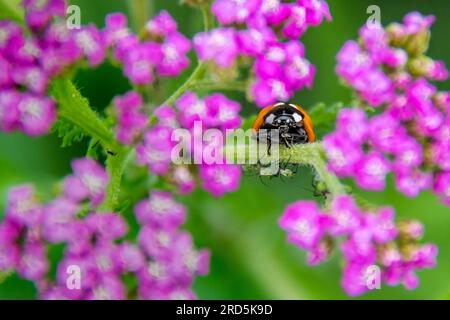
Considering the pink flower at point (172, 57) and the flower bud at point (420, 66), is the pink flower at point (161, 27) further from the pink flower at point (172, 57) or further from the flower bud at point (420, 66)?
the flower bud at point (420, 66)

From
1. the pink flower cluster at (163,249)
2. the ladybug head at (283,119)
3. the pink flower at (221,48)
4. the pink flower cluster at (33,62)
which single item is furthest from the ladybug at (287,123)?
the pink flower cluster at (33,62)

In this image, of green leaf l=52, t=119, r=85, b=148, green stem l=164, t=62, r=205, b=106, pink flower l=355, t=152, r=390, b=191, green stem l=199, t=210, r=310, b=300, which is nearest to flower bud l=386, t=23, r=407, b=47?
pink flower l=355, t=152, r=390, b=191

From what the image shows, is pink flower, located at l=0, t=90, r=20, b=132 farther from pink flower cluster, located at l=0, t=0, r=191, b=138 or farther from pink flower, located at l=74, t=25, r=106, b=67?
pink flower, located at l=74, t=25, r=106, b=67

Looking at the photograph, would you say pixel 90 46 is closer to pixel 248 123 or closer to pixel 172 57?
pixel 172 57

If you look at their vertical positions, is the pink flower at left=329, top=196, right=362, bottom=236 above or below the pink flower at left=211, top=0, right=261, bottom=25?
below

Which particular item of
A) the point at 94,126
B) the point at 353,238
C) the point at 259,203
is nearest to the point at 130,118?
the point at 94,126

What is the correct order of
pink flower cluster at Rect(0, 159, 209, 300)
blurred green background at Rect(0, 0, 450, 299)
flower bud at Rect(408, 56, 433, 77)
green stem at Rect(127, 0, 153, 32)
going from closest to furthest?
1. pink flower cluster at Rect(0, 159, 209, 300)
2. flower bud at Rect(408, 56, 433, 77)
3. green stem at Rect(127, 0, 153, 32)
4. blurred green background at Rect(0, 0, 450, 299)
